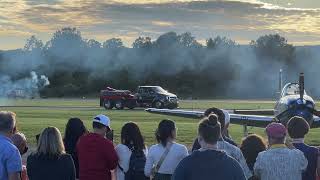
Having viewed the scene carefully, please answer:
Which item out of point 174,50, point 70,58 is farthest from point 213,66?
point 70,58

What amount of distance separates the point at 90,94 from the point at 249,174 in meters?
73.2

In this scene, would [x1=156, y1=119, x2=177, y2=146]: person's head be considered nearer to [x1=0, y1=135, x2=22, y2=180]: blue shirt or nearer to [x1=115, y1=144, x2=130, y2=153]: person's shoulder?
[x1=115, y1=144, x2=130, y2=153]: person's shoulder

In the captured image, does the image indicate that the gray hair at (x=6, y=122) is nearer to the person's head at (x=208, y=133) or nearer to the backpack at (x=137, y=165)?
the backpack at (x=137, y=165)

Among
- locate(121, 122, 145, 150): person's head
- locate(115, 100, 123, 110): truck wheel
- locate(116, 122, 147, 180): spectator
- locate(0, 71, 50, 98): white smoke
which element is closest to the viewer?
locate(121, 122, 145, 150): person's head

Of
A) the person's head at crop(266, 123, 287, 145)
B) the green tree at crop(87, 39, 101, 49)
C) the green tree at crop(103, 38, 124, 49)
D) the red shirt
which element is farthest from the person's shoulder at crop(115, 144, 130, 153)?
the green tree at crop(103, 38, 124, 49)

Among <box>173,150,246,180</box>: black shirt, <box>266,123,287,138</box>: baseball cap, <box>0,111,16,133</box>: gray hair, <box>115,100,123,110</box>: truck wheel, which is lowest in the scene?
<box>115,100,123,110</box>: truck wheel

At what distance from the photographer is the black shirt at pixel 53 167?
710 centimetres

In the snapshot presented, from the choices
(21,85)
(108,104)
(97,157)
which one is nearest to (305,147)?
(97,157)

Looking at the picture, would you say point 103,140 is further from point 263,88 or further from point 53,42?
point 263,88

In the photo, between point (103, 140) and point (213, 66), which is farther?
point (213, 66)

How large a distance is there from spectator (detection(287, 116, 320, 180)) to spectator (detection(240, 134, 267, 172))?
37 cm

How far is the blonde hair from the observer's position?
23.1ft

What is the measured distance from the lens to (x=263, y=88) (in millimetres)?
98875

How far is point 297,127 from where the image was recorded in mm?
7305
